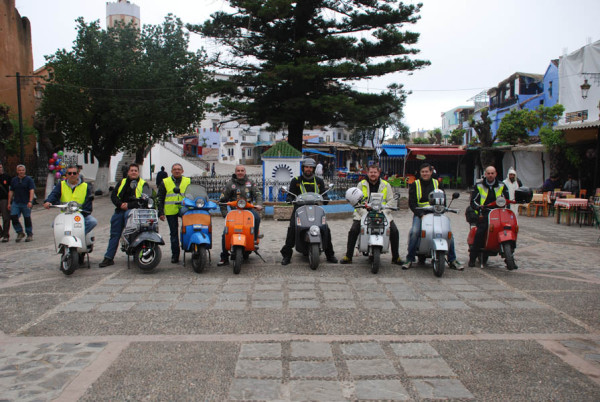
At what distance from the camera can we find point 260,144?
59438 millimetres

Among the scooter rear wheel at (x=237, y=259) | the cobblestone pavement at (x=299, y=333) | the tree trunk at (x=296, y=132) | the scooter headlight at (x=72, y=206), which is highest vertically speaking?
the tree trunk at (x=296, y=132)

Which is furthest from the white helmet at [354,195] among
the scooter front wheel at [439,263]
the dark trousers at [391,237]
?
the scooter front wheel at [439,263]

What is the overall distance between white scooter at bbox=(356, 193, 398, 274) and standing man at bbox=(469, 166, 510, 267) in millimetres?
1468

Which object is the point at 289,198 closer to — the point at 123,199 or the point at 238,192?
the point at 238,192

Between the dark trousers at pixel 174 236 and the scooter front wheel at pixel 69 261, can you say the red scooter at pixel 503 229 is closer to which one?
the dark trousers at pixel 174 236

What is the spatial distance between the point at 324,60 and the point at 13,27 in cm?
2109

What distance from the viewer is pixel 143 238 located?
6.96m

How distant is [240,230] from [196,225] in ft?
2.22

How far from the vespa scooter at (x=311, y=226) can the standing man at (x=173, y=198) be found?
177cm

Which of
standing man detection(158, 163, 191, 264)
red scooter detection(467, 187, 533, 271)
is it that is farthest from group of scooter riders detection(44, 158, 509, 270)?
red scooter detection(467, 187, 533, 271)

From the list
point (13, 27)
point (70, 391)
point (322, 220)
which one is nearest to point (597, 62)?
point (322, 220)

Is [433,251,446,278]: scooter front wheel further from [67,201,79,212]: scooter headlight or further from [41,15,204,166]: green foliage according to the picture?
[41,15,204,166]: green foliage

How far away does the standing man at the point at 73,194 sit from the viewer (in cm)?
741

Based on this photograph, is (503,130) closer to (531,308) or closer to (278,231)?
(278,231)
